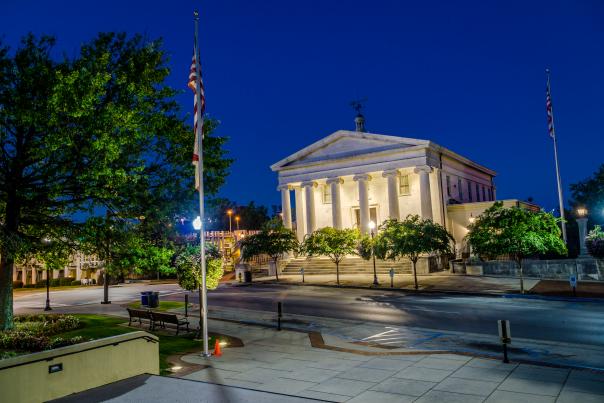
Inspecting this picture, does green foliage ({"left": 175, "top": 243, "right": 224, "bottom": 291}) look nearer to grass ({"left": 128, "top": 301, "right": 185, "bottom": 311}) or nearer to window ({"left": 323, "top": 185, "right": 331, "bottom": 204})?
grass ({"left": 128, "top": 301, "right": 185, "bottom": 311})

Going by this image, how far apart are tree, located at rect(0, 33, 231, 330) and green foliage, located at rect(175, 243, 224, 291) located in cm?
215

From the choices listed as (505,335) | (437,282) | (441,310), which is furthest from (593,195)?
(505,335)

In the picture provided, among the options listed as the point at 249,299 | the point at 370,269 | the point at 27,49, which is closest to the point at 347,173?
the point at 370,269

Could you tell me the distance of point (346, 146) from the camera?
51.8 metres

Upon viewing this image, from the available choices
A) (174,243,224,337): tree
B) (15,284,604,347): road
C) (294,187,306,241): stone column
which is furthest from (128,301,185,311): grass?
(294,187,306,241): stone column

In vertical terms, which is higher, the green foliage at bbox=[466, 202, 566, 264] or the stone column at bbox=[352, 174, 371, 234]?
the stone column at bbox=[352, 174, 371, 234]

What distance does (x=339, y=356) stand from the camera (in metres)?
13.9

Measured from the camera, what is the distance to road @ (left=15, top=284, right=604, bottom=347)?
58.8 feet

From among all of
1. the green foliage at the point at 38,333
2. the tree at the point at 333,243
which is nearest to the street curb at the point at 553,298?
the tree at the point at 333,243

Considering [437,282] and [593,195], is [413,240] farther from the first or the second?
[593,195]

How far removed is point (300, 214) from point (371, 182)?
29.0ft

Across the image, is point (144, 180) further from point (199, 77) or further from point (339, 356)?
point (339, 356)

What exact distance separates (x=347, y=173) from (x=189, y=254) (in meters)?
34.1

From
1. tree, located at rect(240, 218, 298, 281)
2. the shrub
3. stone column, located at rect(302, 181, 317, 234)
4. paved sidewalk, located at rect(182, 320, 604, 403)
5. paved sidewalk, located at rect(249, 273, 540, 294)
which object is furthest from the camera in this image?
the shrub
